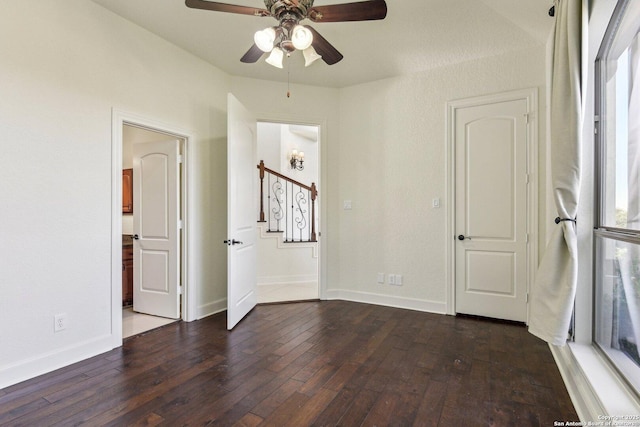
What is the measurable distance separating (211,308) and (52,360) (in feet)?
5.16

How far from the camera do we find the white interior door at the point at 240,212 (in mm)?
3273

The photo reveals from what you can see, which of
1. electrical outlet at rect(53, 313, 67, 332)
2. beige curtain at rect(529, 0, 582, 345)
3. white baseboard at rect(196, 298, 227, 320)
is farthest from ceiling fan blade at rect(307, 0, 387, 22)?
white baseboard at rect(196, 298, 227, 320)

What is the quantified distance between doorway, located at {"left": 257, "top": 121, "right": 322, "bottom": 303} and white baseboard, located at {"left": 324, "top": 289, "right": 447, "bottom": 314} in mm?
276

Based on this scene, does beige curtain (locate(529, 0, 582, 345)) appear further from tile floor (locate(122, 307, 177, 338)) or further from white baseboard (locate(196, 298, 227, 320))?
tile floor (locate(122, 307, 177, 338))

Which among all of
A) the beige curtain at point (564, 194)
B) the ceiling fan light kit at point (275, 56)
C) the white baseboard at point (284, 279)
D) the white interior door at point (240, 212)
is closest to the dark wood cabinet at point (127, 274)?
the white interior door at point (240, 212)

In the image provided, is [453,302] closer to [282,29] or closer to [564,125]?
[564,125]

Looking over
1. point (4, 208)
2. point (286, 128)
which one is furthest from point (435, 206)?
point (286, 128)

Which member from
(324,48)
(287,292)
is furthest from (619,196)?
(287,292)

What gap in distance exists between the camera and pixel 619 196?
5.99 ft

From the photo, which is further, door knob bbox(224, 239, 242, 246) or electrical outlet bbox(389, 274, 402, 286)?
electrical outlet bbox(389, 274, 402, 286)

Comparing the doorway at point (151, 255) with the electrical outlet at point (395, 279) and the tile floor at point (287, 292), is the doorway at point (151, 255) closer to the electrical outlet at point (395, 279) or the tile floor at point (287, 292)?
the tile floor at point (287, 292)

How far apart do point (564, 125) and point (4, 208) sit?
362cm

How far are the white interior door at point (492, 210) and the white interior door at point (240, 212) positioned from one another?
7.88ft

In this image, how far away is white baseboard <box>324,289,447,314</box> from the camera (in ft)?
12.4
